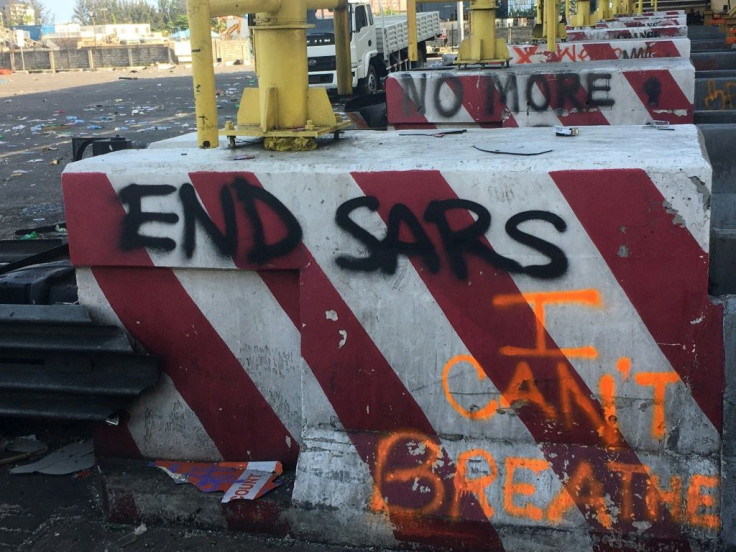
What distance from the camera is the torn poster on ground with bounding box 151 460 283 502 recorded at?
8.95ft

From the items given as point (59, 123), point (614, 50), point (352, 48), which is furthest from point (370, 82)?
point (614, 50)

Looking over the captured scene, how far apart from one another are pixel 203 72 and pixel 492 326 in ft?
4.42

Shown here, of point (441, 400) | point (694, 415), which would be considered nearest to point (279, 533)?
point (441, 400)

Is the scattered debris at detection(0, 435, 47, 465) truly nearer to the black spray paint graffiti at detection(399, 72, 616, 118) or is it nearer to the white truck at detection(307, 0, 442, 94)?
the black spray paint graffiti at detection(399, 72, 616, 118)

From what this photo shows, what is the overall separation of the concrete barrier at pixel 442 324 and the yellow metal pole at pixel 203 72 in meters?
0.24

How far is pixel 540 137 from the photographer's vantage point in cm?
318

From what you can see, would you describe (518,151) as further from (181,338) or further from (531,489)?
(181,338)

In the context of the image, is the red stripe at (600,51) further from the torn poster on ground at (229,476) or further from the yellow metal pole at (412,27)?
the torn poster on ground at (229,476)

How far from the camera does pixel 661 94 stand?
19.0ft

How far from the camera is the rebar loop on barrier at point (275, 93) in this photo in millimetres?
3000

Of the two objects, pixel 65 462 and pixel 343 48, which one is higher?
pixel 343 48

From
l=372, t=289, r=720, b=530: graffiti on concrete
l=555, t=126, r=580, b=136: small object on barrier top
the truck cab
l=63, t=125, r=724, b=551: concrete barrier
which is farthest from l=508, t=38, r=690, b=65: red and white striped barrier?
the truck cab

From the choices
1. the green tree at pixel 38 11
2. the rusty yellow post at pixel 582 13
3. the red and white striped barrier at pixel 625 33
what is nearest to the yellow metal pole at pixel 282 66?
the red and white striped barrier at pixel 625 33

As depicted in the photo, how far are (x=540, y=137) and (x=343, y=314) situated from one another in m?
1.10
